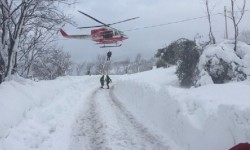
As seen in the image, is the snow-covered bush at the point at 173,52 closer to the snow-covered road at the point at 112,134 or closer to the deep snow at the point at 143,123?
the deep snow at the point at 143,123

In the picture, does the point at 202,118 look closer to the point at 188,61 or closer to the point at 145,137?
the point at 145,137

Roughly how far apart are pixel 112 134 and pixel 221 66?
575 inches

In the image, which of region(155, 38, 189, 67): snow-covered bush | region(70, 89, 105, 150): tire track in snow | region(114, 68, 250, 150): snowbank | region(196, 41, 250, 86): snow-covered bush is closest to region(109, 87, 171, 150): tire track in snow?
region(114, 68, 250, 150): snowbank

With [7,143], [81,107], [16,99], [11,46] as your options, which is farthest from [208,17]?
[7,143]

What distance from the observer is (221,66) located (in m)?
25.4

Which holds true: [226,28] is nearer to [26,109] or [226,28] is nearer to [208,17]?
[208,17]

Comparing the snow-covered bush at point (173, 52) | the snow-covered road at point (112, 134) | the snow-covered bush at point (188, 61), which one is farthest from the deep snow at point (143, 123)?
the snow-covered bush at point (173, 52)

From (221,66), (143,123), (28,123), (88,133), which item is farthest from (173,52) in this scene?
(28,123)

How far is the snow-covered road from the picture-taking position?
10.9 m

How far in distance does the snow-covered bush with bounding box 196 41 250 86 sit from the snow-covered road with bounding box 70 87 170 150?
9.89m

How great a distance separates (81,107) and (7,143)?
1039 cm

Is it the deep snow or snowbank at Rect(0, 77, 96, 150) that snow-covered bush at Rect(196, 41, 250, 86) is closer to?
the deep snow

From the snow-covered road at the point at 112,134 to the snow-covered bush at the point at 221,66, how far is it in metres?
9.89

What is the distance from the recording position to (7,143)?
33.1 ft
